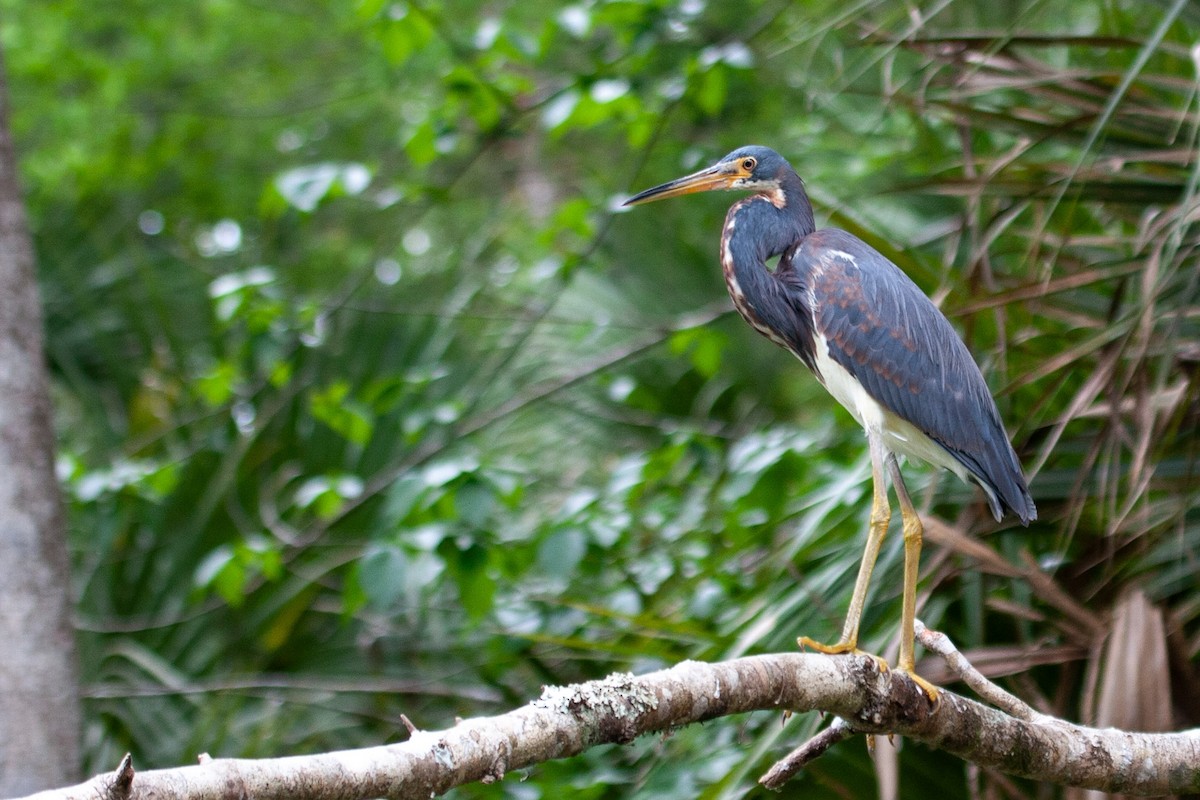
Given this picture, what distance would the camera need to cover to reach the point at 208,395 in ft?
13.2

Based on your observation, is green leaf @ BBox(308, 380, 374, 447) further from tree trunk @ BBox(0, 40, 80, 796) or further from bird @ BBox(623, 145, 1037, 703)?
bird @ BBox(623, 145, 1037, 703)

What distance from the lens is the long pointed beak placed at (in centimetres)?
269

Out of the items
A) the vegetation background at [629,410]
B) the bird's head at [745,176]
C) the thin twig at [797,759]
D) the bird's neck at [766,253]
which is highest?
the bird's head at [745,176]

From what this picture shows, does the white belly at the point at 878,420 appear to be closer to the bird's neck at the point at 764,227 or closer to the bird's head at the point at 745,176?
the bird's neck at the point at 764,227

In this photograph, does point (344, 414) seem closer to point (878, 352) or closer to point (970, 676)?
point (878, 352)

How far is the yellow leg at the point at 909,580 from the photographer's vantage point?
2.25 metres

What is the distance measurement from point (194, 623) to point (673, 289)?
7.28 ft

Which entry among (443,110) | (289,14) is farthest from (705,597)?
(289,14)

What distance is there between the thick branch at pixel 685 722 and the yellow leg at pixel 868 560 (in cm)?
29

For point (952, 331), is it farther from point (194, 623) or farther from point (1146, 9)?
point (194, 623)

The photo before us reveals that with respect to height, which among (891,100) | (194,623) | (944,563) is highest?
(891,100)

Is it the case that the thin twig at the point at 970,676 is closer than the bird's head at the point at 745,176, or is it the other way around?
the thin twig at the point at 970,676

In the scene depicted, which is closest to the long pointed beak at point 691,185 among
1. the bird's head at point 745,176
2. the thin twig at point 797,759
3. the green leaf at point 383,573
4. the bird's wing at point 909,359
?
the bird's head at point 745,176

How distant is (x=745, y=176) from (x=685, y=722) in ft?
4.62
